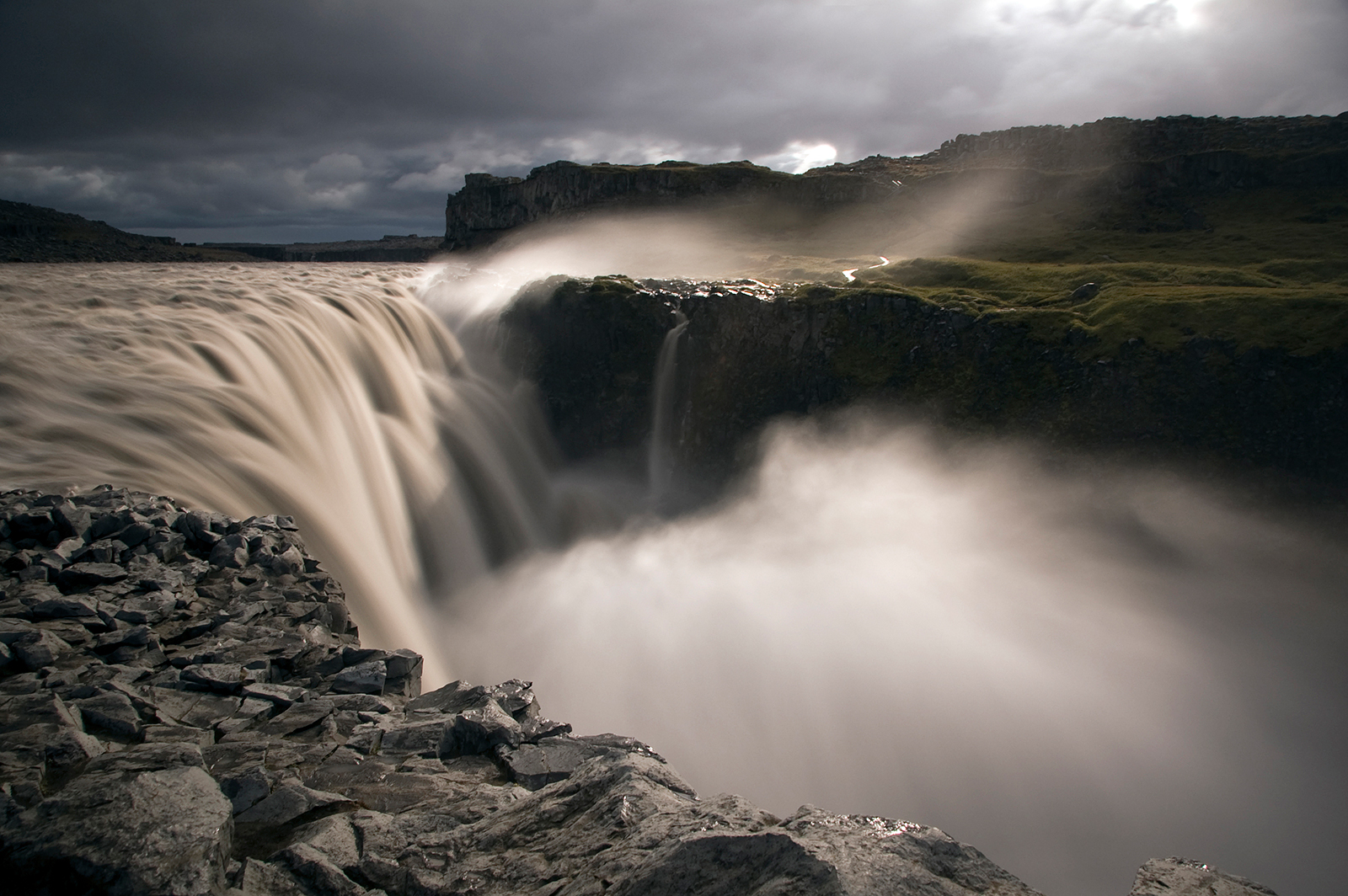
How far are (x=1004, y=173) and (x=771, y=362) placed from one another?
77.1 m

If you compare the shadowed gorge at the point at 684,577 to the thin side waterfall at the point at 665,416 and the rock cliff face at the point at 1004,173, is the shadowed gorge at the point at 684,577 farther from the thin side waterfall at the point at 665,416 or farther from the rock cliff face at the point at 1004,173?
the rock cliff face at the point at 1004,173

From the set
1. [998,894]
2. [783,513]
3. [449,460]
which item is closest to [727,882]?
[998,894]

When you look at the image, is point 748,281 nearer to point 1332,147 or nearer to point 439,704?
point 439,704

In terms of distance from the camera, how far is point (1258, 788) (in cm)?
2378

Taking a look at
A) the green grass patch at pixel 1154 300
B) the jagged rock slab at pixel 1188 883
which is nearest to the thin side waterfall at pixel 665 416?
the green grass patch at pixel 1154 300

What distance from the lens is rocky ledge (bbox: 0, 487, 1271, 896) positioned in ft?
20.5

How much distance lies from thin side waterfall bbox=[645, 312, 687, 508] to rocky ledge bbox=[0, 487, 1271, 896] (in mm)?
37279

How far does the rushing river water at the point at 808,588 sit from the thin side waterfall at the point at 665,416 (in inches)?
246

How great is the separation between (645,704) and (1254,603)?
2905 cm

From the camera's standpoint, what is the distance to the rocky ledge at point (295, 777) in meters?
6.26

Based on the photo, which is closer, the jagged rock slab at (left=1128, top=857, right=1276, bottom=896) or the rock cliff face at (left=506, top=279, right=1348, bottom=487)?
the jagged rock slab at (left=1128, top=857, right=1276, bottom=896)

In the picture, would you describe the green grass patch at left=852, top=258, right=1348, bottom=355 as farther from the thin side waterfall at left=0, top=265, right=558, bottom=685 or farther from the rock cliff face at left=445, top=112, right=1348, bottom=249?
the rock cliff face at left=445, top=112, right=1348, bottom=249

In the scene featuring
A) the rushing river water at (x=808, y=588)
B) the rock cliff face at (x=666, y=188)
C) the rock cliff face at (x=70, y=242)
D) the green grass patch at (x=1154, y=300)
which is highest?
the rock cliff face at (x=666, y=188)

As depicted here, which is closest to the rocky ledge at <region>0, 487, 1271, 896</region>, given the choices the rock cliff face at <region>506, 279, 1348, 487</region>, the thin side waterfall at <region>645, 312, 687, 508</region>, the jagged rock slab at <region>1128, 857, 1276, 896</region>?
the jagged rock slab at <region>1128, 857, 1276, 896</region>
